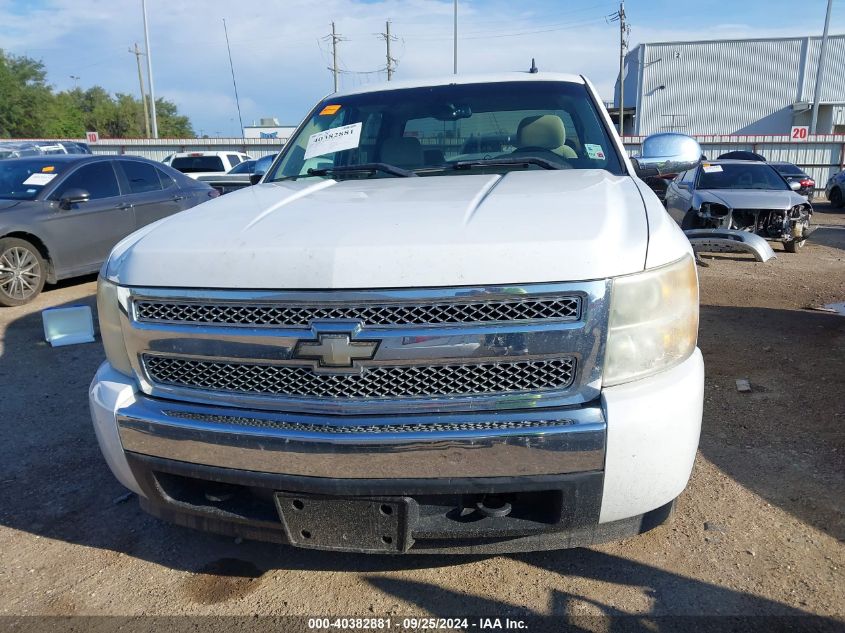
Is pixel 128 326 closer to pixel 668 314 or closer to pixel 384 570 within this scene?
pixel 384 570

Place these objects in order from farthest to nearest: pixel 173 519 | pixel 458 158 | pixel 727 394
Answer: pixel 727 394, pixel 458 158, pixel 173 519

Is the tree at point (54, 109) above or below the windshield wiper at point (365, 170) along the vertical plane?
above

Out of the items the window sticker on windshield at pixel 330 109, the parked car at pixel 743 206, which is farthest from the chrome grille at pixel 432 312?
the parked car at pixel 743 206

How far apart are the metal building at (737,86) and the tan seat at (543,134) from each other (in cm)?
4659

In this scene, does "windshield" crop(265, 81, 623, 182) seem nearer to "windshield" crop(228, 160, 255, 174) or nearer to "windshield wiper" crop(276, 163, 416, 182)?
"windshield wiper" crop(276, 163, 416, 182)

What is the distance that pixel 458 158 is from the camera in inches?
131

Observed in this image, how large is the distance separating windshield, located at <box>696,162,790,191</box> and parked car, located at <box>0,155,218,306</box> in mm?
8732

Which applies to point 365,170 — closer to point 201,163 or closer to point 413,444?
point 413,444

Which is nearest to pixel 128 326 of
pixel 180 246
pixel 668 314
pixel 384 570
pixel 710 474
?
pixel 180 246

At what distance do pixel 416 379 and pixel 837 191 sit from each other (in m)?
21.4

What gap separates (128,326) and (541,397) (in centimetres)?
137

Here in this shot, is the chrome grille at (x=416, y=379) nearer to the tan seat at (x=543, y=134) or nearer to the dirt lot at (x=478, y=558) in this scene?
the dirt lot at (x=478, y=558)

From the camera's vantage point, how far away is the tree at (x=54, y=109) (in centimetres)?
5703

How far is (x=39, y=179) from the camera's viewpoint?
293 inches
